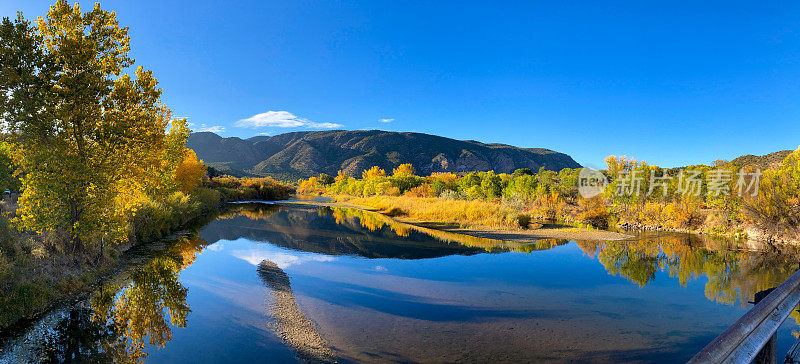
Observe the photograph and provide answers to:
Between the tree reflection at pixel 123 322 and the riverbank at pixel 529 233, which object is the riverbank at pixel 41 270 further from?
the riverbank at pixel 529 233

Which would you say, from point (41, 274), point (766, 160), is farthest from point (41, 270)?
point (766, 160)

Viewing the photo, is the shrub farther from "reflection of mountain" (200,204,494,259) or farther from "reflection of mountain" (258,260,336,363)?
"reflection of mountain" (258,260,336,363)

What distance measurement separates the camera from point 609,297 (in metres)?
13.5

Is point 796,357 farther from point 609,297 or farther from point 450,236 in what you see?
point 450,236

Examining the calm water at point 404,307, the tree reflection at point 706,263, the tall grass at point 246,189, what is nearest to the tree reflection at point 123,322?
the calm water at point 404,307

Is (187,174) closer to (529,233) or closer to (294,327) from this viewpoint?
(529,233)

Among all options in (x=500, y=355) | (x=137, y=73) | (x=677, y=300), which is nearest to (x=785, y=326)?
(x=677, y=300)

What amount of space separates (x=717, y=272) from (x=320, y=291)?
64.7 ft

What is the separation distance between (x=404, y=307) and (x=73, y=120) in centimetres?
1392

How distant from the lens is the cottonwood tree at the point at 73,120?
37.2 ft

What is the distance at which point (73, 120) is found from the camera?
12.8m

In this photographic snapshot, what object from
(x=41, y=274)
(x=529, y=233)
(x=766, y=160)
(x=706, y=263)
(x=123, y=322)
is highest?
(x=766, y=160)

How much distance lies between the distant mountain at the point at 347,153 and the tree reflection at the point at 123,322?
119251 mm

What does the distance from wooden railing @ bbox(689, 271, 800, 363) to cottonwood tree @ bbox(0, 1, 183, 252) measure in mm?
16564
